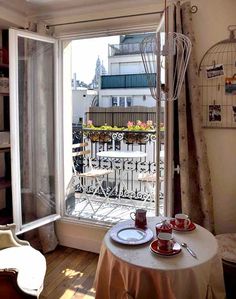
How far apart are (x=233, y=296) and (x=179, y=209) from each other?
76cm

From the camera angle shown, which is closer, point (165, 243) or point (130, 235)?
point (165, 243)

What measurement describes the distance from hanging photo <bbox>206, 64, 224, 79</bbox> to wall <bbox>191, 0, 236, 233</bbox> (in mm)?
135

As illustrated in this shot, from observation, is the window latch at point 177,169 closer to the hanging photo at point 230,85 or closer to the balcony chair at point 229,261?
the balcony chair at point 229,261

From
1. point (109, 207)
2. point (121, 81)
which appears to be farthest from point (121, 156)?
point (121, 81)

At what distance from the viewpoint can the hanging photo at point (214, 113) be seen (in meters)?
2.42

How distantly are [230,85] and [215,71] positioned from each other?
171mm

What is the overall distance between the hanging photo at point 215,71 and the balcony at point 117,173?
6.83 ft

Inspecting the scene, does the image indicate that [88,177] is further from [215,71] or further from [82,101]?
[82,101]

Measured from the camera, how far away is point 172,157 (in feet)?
7.51

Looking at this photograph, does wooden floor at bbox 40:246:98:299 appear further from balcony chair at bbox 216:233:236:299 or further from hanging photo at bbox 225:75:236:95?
hanging photo at bbox 225:75:236:95

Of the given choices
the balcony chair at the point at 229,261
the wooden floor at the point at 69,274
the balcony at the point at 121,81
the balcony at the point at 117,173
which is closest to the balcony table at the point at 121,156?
the balcony at the point at 117,173

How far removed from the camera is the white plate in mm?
1618

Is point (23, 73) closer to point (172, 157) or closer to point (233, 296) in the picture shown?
point (172, 157)

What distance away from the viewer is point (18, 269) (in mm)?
1926
